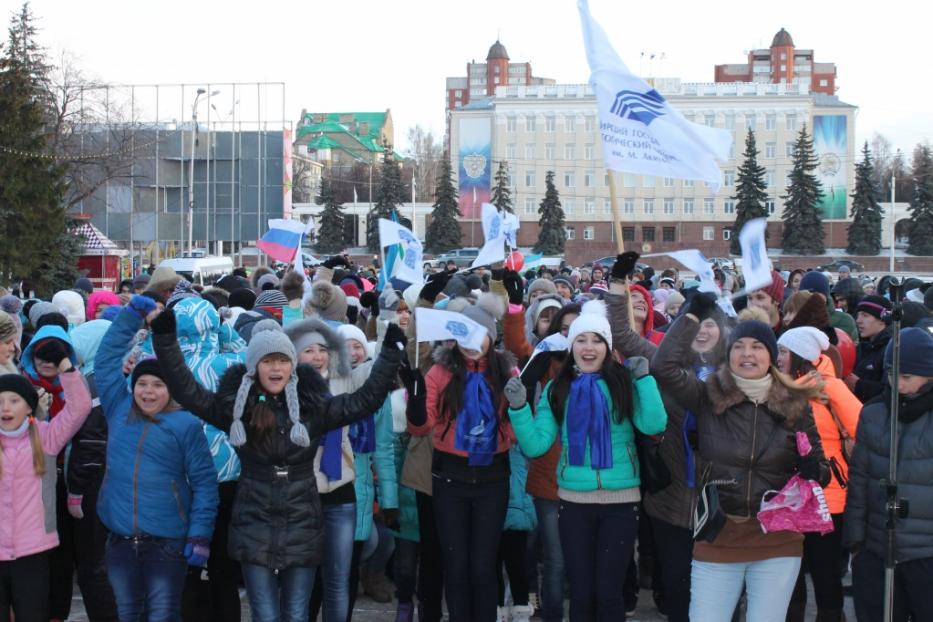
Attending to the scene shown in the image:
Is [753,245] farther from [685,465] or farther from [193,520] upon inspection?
[193,520]

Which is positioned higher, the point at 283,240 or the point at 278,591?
the point at 283,240

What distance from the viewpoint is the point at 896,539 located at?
471 cm

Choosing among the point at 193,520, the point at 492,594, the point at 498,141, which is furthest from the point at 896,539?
the point at 498,141

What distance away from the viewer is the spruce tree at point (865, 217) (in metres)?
72.6

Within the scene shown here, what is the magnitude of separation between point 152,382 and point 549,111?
284ft

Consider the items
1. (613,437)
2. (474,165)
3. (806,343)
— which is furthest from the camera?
(474,165)

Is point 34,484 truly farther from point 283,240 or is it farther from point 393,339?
point 283,240

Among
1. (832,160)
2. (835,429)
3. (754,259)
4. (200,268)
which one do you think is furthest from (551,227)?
(835,429)

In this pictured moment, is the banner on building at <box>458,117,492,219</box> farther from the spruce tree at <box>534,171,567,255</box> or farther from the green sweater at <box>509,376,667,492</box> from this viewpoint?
the green sweater at <box>509,376,667,492</box>

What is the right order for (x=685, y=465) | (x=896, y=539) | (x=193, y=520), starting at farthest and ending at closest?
(x=685, y=465) < (x=193, y=520) < (x=896, y=539)

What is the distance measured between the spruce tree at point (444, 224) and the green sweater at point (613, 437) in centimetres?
7206

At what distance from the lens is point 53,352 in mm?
5254

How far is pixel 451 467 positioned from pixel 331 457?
66 centimetres

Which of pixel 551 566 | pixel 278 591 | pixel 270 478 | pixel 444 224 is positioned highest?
pixel 444 224
